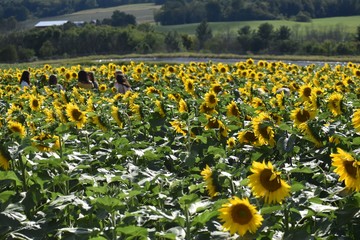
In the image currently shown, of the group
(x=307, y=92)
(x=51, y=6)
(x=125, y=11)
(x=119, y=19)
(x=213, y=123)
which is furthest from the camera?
(x=51, y=6)

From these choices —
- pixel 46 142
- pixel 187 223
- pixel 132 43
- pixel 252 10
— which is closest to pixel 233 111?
pixel 46 142

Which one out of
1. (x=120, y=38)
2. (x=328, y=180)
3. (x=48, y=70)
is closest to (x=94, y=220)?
(x=328, y=180)

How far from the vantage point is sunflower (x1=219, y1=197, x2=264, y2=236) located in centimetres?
303

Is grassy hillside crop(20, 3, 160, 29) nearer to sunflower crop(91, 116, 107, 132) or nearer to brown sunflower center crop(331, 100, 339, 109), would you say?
sunflower crop(91, 116, 107, 132)

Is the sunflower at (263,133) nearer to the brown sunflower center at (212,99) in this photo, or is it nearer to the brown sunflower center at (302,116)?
the brown sunflower center at (302,116)

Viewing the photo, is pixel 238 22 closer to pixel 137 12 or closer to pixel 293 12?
pixel 293 12

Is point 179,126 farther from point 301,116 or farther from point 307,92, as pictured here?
point 307,92

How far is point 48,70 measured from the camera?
67.8 feet

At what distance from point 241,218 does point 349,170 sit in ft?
2.37

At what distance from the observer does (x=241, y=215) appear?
303cm

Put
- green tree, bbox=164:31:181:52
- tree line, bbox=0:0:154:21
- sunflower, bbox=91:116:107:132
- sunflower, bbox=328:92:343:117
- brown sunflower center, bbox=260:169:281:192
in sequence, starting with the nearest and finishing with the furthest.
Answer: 1. brown sunflower center, bbox=260:169:281:192
2. sunflower, bbox=328:92:343:117
3. sunflower, bbox=91:116:107:132
4. green tree, bbox=164:31:181:52
5. tree line, bbox=0:0:154:21

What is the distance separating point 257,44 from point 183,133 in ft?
165

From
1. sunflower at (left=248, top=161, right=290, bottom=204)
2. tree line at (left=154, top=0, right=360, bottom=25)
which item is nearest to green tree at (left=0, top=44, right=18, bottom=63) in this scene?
tree line at (left=154, top=0, right=360, bottom=25)

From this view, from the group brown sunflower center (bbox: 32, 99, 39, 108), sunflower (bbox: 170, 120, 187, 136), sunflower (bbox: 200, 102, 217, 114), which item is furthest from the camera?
brown sunflower center (bbox: 32, 99, 39, 108)
